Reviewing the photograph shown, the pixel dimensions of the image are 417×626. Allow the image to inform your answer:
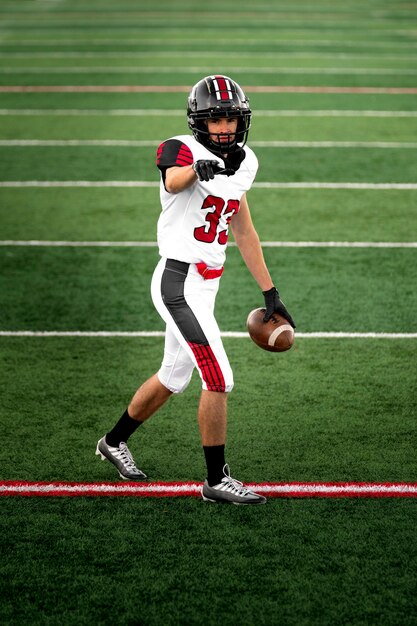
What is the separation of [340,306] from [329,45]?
15261mm

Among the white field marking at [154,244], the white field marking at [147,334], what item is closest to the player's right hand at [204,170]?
the white field marking at [147,334]

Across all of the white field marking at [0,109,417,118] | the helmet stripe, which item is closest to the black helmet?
the helmet stripe

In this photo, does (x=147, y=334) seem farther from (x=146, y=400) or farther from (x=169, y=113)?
(x=169, y=113)

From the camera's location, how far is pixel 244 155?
15.8 feet

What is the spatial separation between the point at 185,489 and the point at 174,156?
1.55 m

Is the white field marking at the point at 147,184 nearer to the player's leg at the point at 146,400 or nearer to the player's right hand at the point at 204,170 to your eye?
the player's leg at the point at 146,400

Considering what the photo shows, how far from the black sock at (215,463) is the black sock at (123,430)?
49cm

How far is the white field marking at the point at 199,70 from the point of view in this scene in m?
18.1

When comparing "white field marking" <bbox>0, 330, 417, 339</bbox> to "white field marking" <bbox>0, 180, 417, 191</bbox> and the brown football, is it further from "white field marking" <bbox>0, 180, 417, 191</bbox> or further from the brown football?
"white field marking" <bbox>0, 180, 417, 191</bbox>

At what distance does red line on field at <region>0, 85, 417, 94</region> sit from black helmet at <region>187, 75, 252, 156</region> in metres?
11.7

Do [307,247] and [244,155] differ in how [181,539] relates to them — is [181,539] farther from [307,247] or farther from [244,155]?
[307,247]

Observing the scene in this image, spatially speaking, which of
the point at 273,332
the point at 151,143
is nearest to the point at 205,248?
the point at 273,332

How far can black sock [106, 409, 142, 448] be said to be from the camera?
16.5 feet

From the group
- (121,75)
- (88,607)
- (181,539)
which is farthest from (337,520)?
(121,75)
